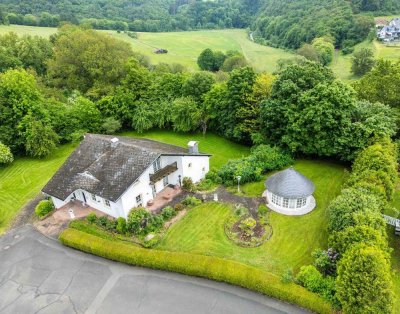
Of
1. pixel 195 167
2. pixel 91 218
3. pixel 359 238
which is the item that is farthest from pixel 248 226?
pixel 91 218

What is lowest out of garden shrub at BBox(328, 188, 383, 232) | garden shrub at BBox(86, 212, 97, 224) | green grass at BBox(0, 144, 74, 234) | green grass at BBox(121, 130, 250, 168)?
green grass at BBox(121, 130, 250, 168)

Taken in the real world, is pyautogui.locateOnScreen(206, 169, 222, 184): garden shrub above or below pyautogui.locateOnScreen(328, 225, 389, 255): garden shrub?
below

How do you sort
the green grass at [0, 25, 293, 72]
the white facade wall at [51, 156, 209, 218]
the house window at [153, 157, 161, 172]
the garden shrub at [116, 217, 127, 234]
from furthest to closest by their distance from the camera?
the green grass at [0, 25, 293, 72] → the house window at [153, 157, 161, 172] → the white facade wall at [51, 156, 209, 218] → the garden shrub at [116, 217, 127, 234]

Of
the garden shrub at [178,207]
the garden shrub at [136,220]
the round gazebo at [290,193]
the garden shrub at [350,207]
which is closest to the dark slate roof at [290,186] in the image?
the round gazebo at [290,193]

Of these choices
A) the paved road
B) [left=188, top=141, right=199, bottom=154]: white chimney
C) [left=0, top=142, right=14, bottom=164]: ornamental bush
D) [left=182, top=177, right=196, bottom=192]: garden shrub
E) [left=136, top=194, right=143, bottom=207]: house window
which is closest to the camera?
the paved road

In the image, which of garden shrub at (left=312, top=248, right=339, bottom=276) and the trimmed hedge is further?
garden shrub at (left=312, top=248, right=339, bottom=276)

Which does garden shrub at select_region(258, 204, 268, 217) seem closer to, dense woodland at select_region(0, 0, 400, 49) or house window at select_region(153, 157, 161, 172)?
house window at select_region(153, 157, 161, 172)

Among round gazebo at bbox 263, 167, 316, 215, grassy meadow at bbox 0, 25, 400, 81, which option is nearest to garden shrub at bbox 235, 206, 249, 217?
round gazebo at bbox 263, 167, 316, 215

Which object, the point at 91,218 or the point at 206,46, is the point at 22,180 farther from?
the point at 206,46
